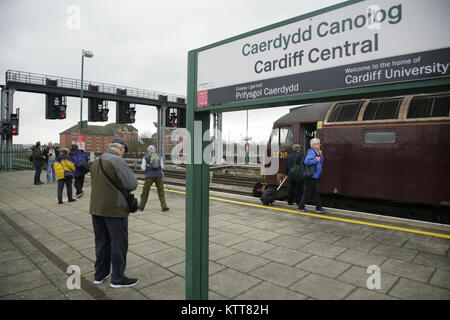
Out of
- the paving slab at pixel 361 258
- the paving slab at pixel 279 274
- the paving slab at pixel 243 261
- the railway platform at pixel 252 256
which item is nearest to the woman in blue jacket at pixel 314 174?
the railway platform at pixel 252 256

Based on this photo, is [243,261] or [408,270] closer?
[408,270]

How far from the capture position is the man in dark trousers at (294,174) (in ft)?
25.5

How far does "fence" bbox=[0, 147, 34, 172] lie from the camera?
19516 millimetres

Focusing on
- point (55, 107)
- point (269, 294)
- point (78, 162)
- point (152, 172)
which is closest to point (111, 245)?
point (269, 294)

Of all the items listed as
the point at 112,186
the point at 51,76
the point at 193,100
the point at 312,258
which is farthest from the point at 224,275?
the point at 51,76

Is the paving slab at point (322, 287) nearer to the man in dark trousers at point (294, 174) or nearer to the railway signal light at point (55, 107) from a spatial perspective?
the man in dark trousers at point (294, 174)

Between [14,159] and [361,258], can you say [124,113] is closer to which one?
[14,159]

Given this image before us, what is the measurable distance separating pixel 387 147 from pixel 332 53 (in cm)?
594

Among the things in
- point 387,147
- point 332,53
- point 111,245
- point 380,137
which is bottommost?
point 111,245

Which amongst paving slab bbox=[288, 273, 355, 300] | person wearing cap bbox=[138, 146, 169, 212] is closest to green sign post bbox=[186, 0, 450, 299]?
paving slab bbox=[288, 273, 355, 300]

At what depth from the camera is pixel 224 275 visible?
3.75 meters

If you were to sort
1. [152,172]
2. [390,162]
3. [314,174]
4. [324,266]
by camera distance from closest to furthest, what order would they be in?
[324,266], [390,162], [314,174], [152,172]

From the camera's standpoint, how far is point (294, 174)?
307 inches

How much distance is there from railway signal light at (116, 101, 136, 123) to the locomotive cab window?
24380mm
